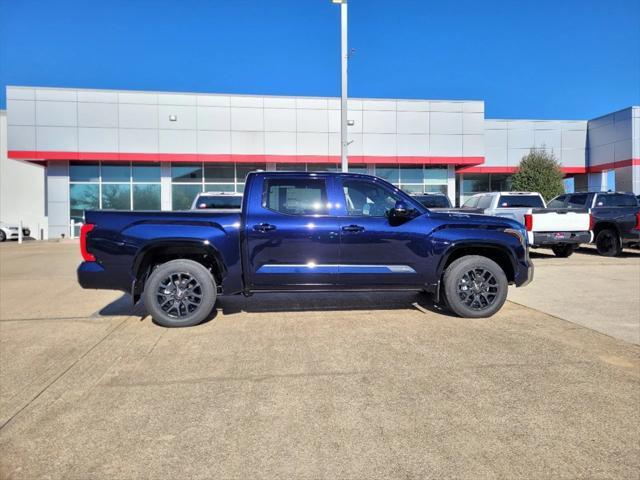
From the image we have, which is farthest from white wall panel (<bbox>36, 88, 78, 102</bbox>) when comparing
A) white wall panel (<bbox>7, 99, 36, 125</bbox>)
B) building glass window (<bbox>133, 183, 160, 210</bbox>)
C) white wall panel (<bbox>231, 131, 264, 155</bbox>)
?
white wall panel (<bbox>231, 131, 264, 155</bbox>)

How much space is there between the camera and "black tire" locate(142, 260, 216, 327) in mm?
→ 5371

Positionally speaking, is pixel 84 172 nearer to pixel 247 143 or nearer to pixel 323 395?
pixel 247 143

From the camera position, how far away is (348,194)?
5.73 meters

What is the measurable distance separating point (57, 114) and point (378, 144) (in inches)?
665

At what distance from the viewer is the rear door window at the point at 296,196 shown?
558 centimetres

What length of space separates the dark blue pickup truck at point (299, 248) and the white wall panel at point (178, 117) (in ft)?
64.0

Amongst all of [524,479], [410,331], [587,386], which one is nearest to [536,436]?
[524,479]

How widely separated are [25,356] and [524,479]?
452 cm

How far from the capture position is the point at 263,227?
17.6 feet

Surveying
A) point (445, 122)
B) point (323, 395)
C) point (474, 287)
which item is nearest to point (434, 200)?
point (474, 287)

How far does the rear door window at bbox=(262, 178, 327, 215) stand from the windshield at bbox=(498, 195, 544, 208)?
923 centimetres

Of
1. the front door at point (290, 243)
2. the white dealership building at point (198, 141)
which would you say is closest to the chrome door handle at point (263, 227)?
the front door at point (290, 243)

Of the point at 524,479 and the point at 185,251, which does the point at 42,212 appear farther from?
the point at 524,479

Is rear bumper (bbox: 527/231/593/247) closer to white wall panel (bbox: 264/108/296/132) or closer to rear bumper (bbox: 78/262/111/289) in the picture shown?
rear bumper (bbox: 78/262/111/289)
